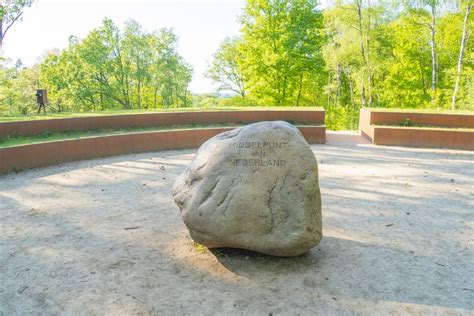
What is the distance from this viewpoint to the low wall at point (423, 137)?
508 inches

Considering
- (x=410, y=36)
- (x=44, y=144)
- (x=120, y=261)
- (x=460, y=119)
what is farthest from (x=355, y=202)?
(x=410, y=36)

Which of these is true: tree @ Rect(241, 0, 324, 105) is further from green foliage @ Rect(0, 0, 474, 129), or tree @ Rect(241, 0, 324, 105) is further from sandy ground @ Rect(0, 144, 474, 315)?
sandy ground @ Rect(0, 144, 474, 315)

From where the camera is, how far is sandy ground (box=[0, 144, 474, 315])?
3.81m

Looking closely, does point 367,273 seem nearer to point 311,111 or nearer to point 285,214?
point 285,214

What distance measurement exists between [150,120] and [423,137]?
9604 millimetres

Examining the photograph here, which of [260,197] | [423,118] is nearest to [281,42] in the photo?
[423,118]

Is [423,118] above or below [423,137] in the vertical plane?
above

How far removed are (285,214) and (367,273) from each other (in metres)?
1.18

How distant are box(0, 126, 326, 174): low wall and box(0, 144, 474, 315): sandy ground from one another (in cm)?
123

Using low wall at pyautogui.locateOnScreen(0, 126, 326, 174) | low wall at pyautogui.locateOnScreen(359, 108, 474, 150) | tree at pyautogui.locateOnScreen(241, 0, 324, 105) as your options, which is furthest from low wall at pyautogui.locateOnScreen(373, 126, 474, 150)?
tree at pyautogui.locateOnScreen(241, 0, 324, 105)

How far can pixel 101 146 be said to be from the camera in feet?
37.3

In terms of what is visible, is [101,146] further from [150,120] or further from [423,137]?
[423,137]

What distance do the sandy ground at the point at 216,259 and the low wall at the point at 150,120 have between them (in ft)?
11.1

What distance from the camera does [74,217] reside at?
6328mm
